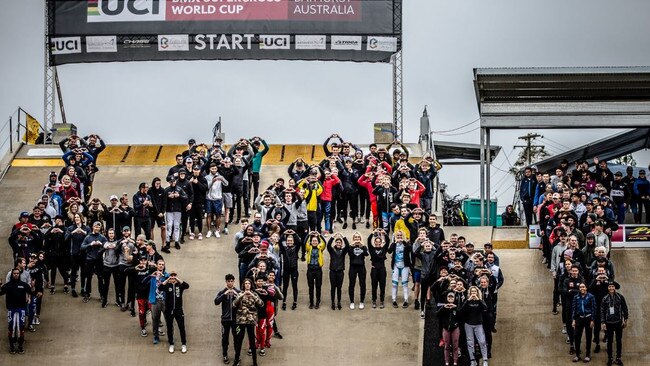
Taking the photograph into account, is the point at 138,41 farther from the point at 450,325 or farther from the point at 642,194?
the point at 450,325

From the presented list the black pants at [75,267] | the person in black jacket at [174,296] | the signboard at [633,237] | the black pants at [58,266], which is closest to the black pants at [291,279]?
the person in black jacket at [174,296]

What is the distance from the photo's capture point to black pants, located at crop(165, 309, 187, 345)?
88.1 ft

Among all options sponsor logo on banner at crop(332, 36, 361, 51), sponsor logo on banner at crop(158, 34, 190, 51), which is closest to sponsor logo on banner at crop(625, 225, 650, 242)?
sponsor logo on banner at crop(332, 36, 361, 51)

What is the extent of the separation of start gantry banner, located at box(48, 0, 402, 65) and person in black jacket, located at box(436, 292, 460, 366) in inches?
637

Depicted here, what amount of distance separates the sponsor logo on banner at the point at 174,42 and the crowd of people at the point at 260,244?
28.4 ft

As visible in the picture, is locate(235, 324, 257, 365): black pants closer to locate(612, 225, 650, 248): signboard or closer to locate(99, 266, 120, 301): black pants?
locate(99, 266, 120, 301): black pants

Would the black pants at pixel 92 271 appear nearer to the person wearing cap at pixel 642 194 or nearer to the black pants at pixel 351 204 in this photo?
the black pants at pixel 351 204

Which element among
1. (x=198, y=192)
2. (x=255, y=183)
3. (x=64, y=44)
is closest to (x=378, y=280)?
(x=198, y=192)

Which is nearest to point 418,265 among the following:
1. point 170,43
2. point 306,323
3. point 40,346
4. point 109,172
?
point 306,323

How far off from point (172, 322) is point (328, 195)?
5.49m

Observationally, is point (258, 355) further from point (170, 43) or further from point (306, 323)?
point (170, 43)

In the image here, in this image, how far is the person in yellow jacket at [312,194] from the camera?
30812 mm

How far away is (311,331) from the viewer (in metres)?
27.8

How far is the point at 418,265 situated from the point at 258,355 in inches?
137
